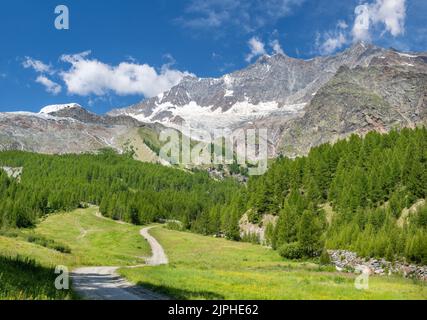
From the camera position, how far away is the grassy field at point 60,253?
72.9 ft

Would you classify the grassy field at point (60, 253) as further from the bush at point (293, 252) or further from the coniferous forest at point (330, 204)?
the bush at point (293, 252)

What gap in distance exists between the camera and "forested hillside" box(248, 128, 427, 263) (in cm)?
9062

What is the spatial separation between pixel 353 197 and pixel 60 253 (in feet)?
297

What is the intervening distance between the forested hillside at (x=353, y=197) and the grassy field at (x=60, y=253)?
127ft

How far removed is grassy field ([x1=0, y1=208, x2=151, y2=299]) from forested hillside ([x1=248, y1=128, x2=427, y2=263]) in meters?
38.8

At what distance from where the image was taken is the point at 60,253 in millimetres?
56312

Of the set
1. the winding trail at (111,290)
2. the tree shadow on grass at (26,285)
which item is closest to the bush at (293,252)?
the winding trail at (111,290)

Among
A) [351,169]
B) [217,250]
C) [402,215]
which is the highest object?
[351,169]

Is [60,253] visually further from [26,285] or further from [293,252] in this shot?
[293,252]

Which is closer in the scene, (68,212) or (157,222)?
(68,212)
